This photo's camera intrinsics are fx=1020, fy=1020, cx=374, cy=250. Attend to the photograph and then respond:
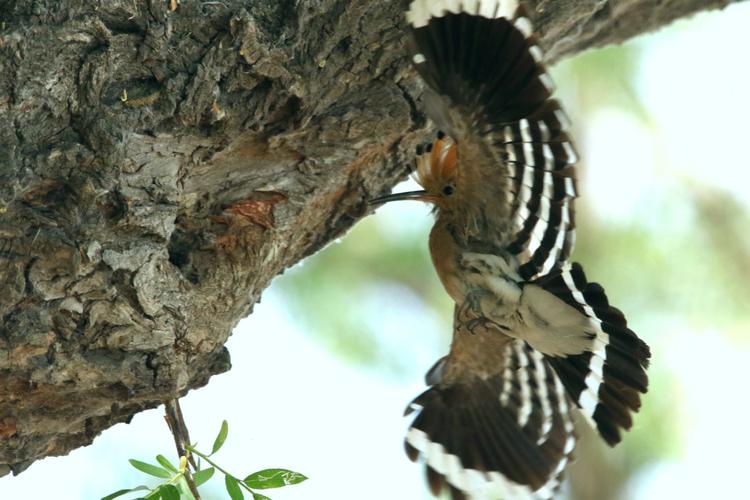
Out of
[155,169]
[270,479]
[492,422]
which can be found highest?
[155,169]

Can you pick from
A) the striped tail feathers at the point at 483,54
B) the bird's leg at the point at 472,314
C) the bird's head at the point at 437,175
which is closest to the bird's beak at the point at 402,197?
the bird's head at the point at 437,175

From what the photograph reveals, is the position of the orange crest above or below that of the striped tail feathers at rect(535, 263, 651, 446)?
above

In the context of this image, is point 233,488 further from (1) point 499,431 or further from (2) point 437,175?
(1) point 499,431

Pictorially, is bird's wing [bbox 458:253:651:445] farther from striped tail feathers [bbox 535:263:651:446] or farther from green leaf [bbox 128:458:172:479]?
green leaf [bbox 128:458:172:479]

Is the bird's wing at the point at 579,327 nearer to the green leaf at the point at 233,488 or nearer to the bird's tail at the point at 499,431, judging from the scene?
the bird's tail at the point at 499,431

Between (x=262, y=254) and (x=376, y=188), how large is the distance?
425mm

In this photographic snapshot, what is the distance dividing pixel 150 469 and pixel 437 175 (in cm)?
113

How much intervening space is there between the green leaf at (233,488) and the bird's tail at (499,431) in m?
0.97

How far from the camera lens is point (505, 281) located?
2748 millimetres

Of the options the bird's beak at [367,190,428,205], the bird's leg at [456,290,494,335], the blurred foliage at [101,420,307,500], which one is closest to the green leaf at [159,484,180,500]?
Answer: the blurred foliage at [101,420,307,500]

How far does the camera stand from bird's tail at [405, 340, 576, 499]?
298 centimetres

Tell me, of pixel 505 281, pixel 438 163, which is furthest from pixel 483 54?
pixel 505 281

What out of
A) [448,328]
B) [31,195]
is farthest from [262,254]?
[448,328]

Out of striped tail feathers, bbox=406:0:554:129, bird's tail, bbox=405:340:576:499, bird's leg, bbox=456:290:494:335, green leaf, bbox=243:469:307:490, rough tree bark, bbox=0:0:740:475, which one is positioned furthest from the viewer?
bird's tail, bbox=405:340:576:499
